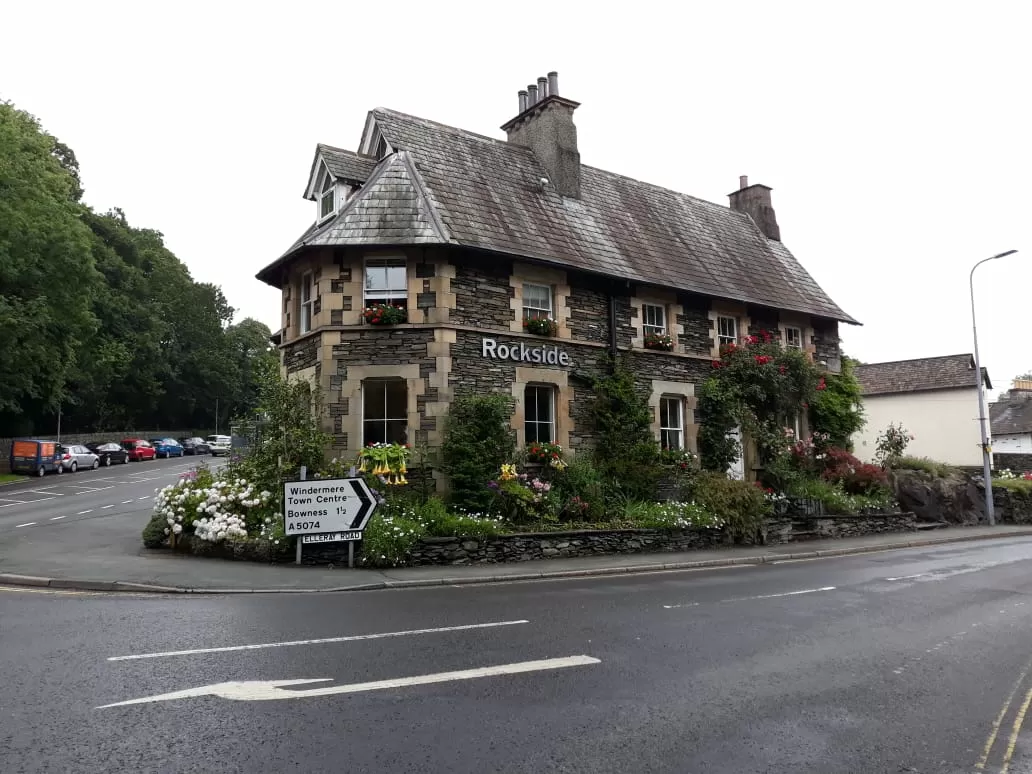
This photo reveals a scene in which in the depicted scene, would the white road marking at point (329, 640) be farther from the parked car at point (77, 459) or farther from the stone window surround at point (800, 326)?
the parked car at point (77, 459)

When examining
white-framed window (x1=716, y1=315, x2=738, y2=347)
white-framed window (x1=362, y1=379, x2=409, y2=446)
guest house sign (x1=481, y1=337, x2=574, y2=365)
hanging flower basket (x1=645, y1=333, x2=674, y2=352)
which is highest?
white-framed window (x1=716, y1=315, x2=738, y2=347)

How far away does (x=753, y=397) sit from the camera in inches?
842

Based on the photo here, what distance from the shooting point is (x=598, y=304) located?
19.4 metres

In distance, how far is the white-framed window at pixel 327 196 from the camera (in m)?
19.5

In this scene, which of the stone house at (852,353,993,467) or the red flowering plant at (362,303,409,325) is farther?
the stone house at (852,353,993,467)

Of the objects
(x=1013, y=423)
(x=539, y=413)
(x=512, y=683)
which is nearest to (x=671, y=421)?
(x=539, y=413)

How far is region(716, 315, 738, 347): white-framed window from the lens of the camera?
2208 cm

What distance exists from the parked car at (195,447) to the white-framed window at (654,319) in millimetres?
44953

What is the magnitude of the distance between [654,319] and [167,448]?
43200 millimetres

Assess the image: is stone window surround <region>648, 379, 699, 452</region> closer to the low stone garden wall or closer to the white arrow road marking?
the low stone garden wall

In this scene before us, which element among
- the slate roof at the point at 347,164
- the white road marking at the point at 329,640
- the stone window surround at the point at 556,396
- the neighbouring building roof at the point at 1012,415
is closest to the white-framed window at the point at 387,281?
the stone window surround at the point at 556,396

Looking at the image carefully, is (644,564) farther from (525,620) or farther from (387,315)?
(387,315)

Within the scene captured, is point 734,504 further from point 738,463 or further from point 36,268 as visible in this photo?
point 36,268

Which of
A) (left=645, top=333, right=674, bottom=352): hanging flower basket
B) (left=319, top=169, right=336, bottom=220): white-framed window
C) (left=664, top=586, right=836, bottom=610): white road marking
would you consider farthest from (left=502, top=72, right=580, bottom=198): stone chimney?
(left=664, top=586, right=836, bottom=610): white road marking
